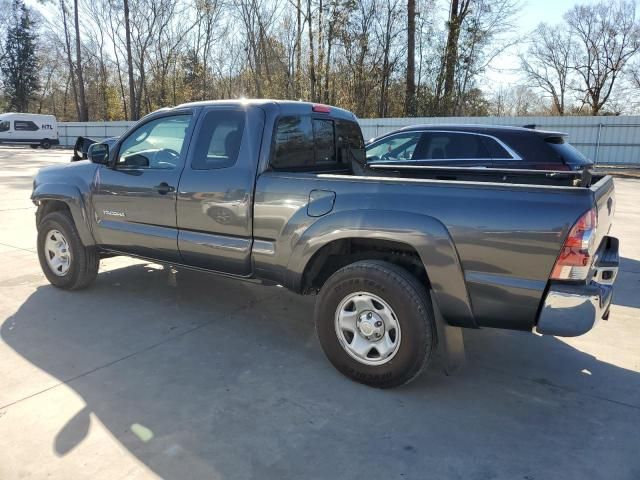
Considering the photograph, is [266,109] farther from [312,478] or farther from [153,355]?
[312,478]

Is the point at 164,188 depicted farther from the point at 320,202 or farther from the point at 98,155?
the point at 320,202

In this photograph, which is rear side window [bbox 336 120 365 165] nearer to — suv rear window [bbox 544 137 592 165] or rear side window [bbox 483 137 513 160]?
rear side window [bbox 483 137 513 160]

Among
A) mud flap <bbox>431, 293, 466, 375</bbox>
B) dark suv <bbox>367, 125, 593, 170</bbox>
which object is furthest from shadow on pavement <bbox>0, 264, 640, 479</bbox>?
dark suv <bbox>367, 125, 593, 170</bbox>

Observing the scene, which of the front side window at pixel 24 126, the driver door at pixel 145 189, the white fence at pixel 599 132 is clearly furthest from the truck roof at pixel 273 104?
the front side window at pixel 24 126

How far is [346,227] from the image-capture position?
336 cm

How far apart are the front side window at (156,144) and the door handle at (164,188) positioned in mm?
172

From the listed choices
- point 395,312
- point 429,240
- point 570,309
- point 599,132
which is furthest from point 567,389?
point 599,132

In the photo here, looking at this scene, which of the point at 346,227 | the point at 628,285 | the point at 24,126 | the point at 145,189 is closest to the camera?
the point at 346,227

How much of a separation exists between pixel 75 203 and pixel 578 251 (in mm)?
4499

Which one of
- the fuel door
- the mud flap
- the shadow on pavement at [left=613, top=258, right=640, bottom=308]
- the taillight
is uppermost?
the fuel door

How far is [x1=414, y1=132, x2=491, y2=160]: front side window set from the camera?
716 cm

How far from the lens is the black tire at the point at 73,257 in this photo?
202 inches

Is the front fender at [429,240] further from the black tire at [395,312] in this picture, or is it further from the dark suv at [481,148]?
the dark suv at [481,148]

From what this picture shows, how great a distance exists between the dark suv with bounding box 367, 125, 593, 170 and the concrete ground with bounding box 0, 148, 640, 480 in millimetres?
2576
